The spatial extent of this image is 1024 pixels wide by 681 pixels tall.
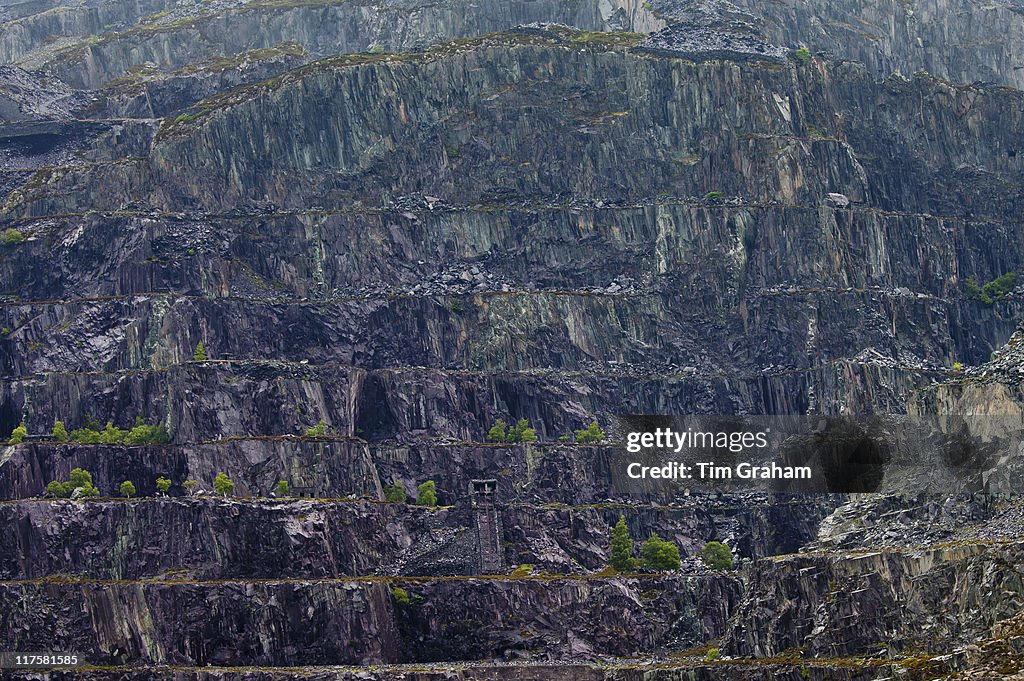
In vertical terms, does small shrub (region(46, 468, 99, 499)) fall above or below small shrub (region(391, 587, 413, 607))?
above

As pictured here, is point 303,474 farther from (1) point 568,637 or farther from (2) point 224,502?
(1) point 568,637

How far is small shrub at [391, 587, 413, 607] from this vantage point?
19225cm

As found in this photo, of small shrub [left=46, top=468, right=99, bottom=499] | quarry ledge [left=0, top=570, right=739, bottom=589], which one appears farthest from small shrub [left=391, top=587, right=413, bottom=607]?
small shrub [left=46, top=468, right=99, bottom=499]

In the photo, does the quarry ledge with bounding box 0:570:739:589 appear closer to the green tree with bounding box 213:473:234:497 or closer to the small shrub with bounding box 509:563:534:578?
the small shrub with bounding box 509:563:534:578

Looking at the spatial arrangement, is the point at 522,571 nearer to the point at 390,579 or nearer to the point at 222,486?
the point at 390,579

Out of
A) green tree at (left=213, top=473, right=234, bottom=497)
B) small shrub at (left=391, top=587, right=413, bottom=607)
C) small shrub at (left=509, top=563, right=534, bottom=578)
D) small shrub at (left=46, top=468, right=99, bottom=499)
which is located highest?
small shrub at (left=46, top=468, right=99, bottom=499)

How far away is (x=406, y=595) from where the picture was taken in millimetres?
192750

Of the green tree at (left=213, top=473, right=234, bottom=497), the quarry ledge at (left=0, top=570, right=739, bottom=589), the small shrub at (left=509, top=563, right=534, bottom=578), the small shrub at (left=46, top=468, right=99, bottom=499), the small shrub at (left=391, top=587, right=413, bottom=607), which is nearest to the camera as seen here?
the quarry ledge at (left=0, top=570, right=739, bottom=589)

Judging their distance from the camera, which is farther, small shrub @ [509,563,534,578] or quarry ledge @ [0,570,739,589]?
small shrub @ [509,563,534,578]

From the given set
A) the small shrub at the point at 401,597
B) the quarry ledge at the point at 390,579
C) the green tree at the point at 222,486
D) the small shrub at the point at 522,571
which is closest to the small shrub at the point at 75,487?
the quarry ledge at the point at 390,579

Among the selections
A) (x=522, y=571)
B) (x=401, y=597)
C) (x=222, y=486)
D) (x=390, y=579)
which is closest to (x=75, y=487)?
(x=222, y=486)

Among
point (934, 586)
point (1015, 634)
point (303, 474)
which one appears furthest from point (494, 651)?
point (1015, 634)

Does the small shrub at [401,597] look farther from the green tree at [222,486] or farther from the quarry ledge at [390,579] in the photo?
the green tree at [222,486]

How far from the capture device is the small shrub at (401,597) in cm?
19225
